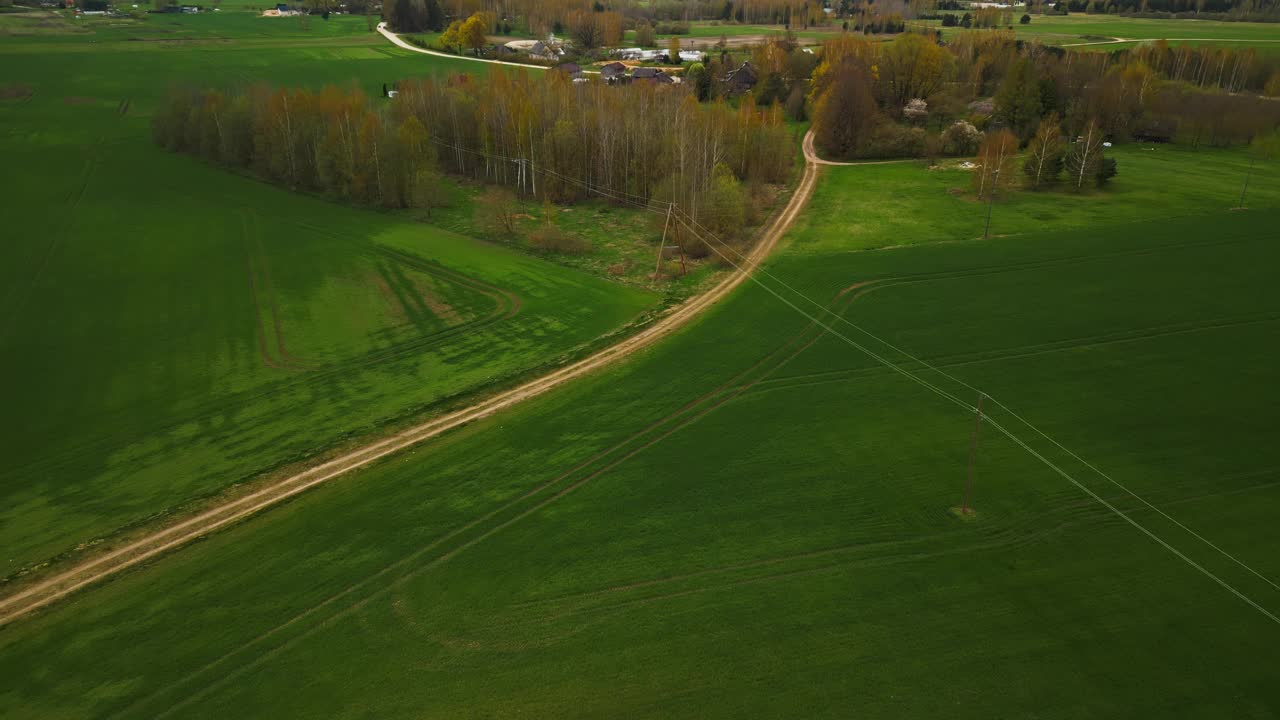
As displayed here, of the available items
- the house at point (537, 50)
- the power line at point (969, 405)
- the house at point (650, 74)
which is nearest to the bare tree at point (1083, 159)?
the power line at point (969, 405)

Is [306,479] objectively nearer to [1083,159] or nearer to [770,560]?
[770,560]

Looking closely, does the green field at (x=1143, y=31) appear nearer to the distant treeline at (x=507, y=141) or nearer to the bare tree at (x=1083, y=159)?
the bare tree at (x=1083, y=159)

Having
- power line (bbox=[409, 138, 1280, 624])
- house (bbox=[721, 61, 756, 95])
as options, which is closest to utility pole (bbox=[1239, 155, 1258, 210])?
power line (bbox=[409, 138, 1280, 624])

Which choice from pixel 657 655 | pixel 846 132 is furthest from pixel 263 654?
pixel 846 132

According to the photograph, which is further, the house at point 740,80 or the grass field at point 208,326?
the house at point 740,80

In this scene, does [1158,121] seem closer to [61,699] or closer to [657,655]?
[657,655]

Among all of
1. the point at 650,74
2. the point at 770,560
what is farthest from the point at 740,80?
the point at 770,560
